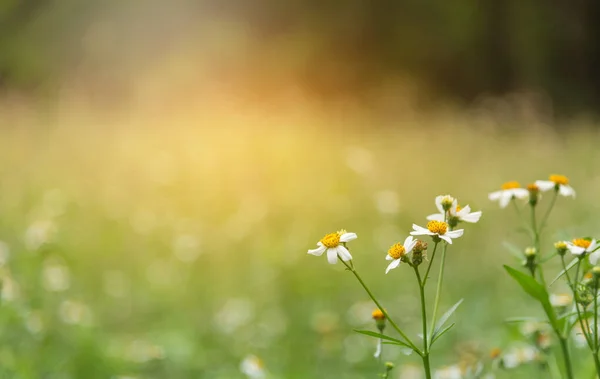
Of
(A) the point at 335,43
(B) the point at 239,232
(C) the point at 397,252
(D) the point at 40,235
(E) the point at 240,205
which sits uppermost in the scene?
(A) the point at 335,43

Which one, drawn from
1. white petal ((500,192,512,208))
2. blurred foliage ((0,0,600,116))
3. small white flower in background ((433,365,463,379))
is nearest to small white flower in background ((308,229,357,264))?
white petal ((500,192,512,208))

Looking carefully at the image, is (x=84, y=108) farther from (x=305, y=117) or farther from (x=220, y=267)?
(x=220, y=267)

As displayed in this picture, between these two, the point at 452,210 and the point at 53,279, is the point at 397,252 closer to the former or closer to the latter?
the point at 452,210

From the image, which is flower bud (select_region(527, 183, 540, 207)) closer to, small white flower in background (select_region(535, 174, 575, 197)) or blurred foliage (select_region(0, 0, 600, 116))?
small white flower in background (select_region(535, 174, 575, 197))

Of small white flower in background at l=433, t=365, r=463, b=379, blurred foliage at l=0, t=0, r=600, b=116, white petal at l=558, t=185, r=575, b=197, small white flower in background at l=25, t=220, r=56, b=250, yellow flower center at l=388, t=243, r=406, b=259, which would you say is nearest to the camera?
yellow flower center at l=388, t=243, r=406, b=259

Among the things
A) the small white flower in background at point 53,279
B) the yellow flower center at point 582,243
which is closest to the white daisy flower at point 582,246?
the yellow flower center at point 582,243

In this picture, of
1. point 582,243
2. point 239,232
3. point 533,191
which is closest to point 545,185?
point 533,191
